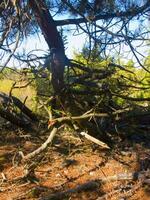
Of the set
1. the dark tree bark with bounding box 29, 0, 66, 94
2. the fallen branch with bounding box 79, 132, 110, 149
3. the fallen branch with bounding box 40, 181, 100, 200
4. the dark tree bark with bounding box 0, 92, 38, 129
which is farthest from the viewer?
the dark tree bark with bounding box 0, 92, 38, 129

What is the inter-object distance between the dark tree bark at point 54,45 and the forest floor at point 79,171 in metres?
0.70

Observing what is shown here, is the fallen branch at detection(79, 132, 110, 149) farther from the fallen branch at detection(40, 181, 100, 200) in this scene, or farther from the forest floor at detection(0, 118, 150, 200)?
the fallen branch at detection(40, 181, 100, 200)

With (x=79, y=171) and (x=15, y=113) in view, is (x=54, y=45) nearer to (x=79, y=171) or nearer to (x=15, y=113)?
(x=15, y=113)

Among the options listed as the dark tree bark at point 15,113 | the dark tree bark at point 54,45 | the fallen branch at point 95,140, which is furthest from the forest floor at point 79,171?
the dark tree bark at point 54,45

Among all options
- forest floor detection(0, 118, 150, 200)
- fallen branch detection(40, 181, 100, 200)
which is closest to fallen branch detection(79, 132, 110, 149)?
forest floor detection(0, 118, 150, 200)

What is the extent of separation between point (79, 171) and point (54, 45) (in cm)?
151

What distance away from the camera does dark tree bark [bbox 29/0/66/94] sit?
520cm

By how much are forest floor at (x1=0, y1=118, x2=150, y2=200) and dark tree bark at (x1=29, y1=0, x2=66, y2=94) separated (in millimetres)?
702

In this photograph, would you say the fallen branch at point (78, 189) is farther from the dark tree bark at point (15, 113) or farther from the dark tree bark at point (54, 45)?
the dark tree bark at point (15, 113)

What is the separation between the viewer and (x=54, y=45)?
532 cm

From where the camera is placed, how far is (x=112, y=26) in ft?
16.1

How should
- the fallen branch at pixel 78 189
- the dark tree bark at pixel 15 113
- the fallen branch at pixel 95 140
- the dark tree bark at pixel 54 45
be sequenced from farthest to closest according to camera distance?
1. the dark tree bark at pixel 15 113
2. the dark tree bark at pixel 54 45
3. the fallen branch at pixel 95 140
4. the fallen branch at pixel 78 189

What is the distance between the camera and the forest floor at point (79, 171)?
430cm

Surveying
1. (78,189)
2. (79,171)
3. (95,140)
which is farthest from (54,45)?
(78,189)
